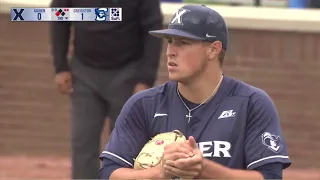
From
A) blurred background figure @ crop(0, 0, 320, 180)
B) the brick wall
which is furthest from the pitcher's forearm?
the brick wall

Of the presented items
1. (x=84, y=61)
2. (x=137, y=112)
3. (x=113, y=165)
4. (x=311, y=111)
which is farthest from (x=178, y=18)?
(x=311, y=111)

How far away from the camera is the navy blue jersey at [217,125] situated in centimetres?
332

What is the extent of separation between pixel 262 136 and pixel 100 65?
6.96 ft

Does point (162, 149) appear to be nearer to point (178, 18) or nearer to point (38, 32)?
point (178, 18)

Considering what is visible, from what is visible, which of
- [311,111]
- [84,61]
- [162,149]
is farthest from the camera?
[311,111]

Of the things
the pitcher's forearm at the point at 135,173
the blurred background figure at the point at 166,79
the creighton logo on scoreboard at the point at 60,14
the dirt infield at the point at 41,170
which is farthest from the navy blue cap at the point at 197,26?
the dirt infield at the point at 41,170

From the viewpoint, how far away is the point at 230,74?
6.62 m

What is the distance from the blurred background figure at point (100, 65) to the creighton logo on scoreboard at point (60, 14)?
47mm

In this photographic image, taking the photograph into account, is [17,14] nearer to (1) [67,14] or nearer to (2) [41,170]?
(1) [67,14]

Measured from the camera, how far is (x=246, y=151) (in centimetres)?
333

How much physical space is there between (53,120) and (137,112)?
3.43 m

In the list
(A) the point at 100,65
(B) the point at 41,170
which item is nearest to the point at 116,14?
(A) the point at 100,65

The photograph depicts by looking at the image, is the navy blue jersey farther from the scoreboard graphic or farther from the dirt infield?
the dirt infield

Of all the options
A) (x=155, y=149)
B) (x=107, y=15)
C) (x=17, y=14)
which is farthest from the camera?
(x=107, y=15)
